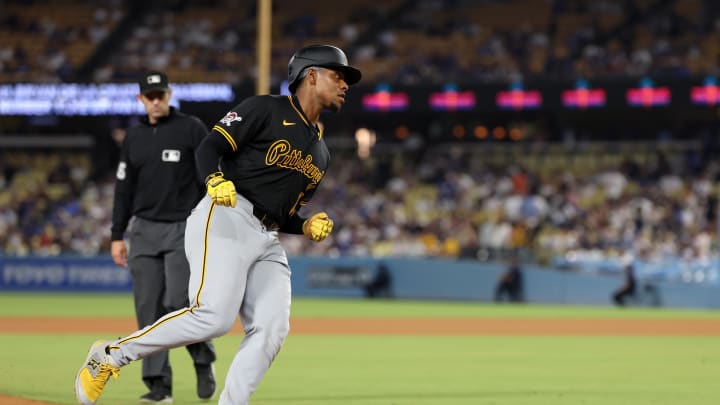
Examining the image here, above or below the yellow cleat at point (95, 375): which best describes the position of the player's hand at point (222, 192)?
above

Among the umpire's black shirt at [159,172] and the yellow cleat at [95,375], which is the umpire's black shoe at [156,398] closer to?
the umpire's black shirt at [159,172]

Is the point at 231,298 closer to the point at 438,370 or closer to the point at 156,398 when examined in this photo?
the point at 156,398

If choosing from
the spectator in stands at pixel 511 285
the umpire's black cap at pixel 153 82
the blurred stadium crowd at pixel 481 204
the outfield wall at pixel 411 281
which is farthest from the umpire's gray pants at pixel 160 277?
the blurred stadium crowd at pixel 481 204

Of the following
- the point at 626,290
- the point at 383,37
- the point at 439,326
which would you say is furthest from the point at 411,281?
the point at 383,37

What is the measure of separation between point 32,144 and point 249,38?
7137mm

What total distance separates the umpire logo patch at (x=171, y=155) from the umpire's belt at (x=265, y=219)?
6.14 feet

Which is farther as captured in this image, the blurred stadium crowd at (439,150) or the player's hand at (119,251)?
the blurred stadium crowd at (439,150)

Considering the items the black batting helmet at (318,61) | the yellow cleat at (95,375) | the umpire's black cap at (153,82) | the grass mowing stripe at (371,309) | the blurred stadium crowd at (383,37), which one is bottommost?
the grass mowing stripe at (371,309)

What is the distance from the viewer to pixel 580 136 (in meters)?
29.5

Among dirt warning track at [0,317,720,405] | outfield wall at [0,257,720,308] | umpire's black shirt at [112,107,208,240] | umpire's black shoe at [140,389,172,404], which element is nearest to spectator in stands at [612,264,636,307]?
outfield wall at [0,257,720,308]

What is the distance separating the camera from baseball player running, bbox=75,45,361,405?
5.71m

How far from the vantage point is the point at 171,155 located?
770 centimetres

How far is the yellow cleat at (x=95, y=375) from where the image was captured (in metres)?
5.86

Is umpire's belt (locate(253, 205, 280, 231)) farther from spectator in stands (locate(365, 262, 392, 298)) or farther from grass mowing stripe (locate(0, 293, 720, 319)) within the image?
spectator in stands (locate(365, 262, 392, 298))
